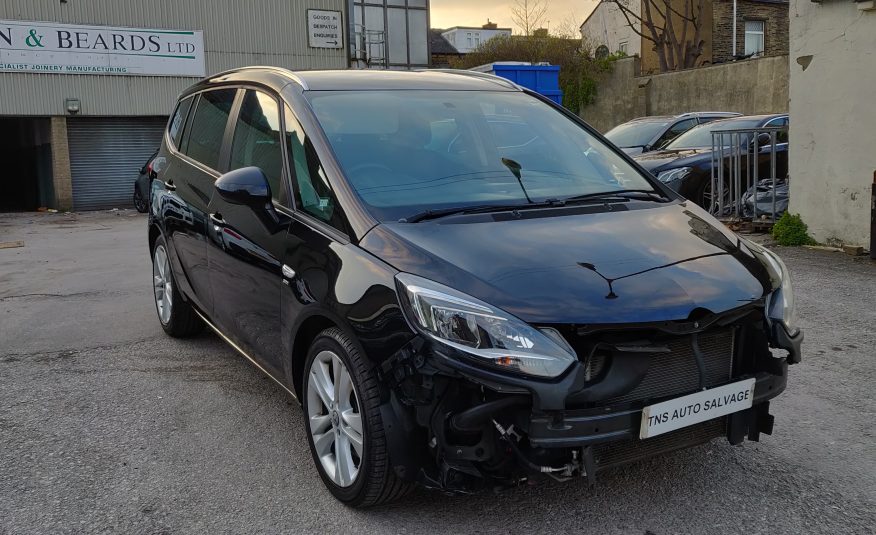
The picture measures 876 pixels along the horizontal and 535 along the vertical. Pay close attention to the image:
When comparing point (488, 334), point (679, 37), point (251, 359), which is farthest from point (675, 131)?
Result: point (679, 37)

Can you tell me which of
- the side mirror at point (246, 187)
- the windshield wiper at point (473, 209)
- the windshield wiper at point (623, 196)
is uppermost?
the side mirror at point (246, 187)

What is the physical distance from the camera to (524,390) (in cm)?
267

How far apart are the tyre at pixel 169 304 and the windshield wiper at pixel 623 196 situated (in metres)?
2.99

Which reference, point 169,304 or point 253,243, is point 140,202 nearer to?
point 169,304

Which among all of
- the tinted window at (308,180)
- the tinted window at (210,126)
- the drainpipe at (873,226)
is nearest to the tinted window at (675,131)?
the drainpipe at (873,226)

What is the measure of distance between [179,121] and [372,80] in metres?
2.15

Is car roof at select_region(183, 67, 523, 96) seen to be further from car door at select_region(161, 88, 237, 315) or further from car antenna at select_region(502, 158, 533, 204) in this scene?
car antenna at select_region(502, 158, 533, 204)

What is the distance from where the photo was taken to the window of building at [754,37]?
35281 mm

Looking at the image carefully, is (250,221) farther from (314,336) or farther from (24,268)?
(24,268)

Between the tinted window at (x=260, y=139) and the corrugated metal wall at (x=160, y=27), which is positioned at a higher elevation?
the corrugated metal wall at (x=160, y=27)

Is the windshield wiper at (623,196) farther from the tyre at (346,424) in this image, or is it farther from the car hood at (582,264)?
the tyre at (346,424)

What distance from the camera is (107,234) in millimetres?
15484

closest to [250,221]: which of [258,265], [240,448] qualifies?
[258,265]

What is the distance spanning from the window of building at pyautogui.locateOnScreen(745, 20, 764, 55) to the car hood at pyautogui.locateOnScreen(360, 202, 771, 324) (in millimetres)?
35412
